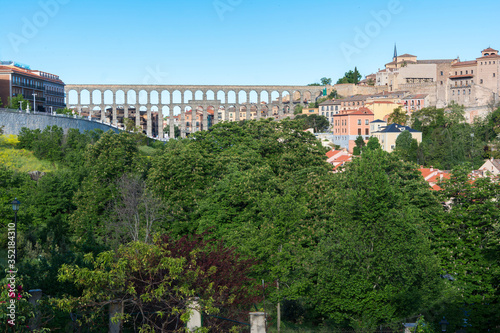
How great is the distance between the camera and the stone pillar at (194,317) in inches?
451

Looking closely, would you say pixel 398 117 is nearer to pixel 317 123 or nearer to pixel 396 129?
pixel 396 129

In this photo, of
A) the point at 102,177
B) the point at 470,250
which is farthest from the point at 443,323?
the point at 102,177

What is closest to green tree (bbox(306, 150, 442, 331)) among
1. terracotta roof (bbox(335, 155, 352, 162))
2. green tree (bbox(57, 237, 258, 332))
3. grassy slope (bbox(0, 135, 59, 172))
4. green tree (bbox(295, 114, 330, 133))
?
green tree (bbox(57, 237, 258, 332))

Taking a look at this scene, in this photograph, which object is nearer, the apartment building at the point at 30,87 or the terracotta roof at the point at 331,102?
the apartment building at the point at 30,87

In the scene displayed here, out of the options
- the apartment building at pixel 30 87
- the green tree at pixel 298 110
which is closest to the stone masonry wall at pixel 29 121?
the apartment building at pixel 30 87

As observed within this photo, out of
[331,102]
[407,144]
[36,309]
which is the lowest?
[36,309]

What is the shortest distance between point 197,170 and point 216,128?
12549 mm

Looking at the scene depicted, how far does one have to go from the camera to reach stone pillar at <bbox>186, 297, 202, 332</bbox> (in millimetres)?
11444

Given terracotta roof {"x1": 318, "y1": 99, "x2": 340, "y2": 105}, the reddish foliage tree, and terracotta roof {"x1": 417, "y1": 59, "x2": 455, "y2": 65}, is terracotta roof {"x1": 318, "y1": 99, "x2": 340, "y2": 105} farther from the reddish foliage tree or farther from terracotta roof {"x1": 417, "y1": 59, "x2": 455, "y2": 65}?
the reddish foliage tree

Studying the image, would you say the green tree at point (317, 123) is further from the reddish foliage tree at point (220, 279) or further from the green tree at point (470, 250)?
the reddish foliage tree at point (220, 279)

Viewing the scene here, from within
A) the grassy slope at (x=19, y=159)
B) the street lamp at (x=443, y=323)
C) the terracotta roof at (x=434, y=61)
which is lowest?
the street lamp at (x=443, y=323)

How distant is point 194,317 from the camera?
1163 centimetres

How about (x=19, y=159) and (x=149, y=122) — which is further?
(x=149, y=122)

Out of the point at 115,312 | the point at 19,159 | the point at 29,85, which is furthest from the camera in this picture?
the point at 29,85
